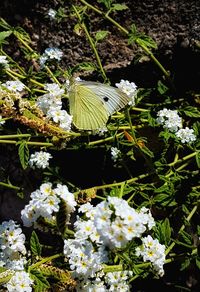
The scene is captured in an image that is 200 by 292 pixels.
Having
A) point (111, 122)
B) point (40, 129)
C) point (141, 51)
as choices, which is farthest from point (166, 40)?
point (40, 129)

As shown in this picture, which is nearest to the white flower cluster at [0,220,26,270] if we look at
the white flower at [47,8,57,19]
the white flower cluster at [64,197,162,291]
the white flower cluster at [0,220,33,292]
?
the white flower cluster at [0,220,33,292]

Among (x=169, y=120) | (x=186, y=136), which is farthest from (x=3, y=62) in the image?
(x=186, y=136)

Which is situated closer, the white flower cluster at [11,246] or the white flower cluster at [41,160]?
the white flower cluster at [11,246]

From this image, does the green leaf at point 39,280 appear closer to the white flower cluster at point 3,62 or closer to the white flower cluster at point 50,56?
the white flower cluster at point 3,62

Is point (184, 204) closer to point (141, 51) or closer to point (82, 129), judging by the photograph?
point (82, 129)

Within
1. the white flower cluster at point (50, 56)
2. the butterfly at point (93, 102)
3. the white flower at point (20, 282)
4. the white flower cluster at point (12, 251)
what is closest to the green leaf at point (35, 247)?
the white flower cluster at point (12, 251)
